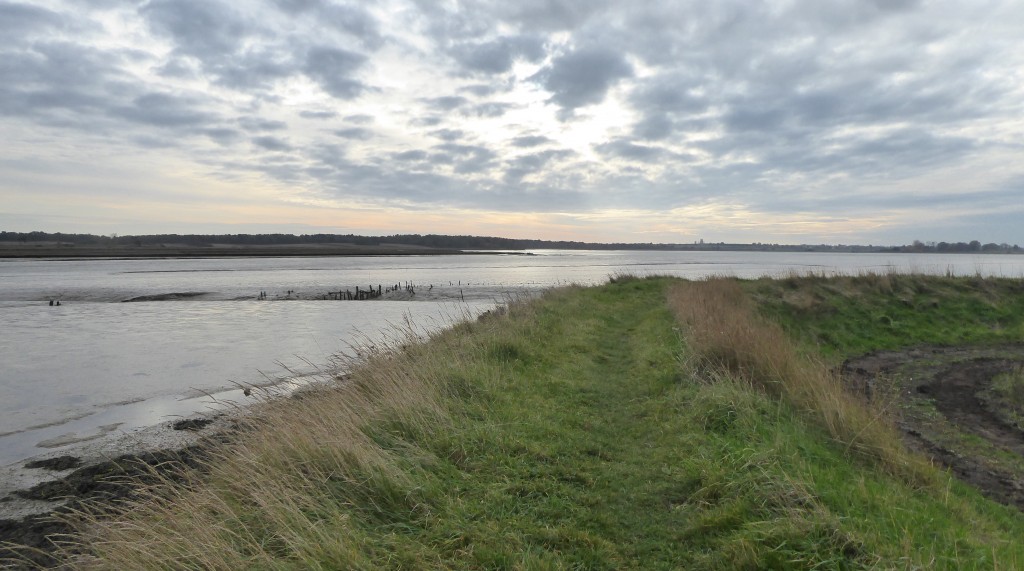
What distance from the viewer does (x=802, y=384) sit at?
9.30 m

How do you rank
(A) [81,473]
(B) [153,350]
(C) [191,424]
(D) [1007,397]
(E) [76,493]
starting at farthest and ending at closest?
(B) [153,350] → (D) [1007,397] → (C) [191,424] → (A) [81,473] → (E) [76,493]

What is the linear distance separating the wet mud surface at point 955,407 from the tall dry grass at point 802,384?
2.85 feet

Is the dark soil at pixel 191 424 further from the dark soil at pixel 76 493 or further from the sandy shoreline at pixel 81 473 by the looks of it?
the dark soil at pixel 76 493

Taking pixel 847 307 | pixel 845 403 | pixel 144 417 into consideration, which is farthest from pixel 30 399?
pixel 847 307

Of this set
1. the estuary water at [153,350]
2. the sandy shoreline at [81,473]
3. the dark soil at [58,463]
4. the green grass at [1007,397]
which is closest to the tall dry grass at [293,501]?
the sandy shoreline at [81,473]

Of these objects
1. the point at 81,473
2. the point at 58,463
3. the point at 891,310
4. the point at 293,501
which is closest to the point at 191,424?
the point at 58,463

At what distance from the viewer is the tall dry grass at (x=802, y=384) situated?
7156mm

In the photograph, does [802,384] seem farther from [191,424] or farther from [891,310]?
[891,310]

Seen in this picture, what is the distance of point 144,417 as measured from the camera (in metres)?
13.8

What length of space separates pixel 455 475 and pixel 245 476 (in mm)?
2434

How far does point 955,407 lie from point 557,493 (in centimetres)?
1143

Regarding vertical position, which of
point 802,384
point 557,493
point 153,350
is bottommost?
point 153,350

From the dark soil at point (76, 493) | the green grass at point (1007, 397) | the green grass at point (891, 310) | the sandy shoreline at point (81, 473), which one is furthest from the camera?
the green grass at point (891, 310)

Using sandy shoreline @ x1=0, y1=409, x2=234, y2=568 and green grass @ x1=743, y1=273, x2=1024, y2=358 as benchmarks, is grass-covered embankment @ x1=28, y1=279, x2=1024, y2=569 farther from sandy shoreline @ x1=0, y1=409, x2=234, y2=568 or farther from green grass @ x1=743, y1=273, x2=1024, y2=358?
green grass @ x1=743, y1=273, x2=1024, y2=358
